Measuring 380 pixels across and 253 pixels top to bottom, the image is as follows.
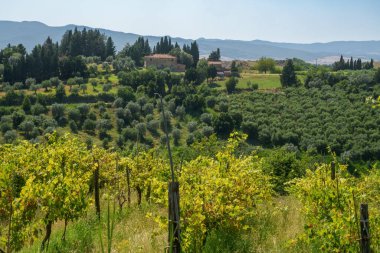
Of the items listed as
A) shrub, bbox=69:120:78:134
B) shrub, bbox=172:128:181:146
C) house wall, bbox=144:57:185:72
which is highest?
house wall, bbox=144:57:185:72

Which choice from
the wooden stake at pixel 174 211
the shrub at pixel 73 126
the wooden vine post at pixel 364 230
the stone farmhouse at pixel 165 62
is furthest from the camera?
the stone farmhouse at pixel 165 62

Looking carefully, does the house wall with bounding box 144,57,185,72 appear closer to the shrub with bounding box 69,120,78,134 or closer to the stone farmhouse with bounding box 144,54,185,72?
the stone farmhouse with bounding box 144,54,185,72

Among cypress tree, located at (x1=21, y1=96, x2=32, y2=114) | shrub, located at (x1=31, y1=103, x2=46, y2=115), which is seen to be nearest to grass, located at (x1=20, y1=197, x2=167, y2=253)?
shrub, located at (x1=31, y1=103, x2=46, y2=115)

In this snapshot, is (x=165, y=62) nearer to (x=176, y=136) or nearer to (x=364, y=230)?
(x=176, y=136)

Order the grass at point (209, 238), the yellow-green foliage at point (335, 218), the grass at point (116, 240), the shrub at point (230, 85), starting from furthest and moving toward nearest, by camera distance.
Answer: the shrub at point (230, 85)
the grass at point (116, 240)
the grass at point (209, 238)
the yellow-green foliage at point (335, 218)

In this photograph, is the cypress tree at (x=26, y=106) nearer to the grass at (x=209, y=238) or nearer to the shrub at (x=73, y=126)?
the shrub at (x=73, y=126)

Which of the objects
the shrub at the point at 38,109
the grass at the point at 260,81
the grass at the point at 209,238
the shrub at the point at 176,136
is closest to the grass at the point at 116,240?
the grass at the point at 209,238

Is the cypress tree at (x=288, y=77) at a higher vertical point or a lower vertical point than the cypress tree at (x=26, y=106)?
higher

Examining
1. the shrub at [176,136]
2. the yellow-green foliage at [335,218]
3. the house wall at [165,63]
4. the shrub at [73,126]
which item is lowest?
the shrub at [176,136]

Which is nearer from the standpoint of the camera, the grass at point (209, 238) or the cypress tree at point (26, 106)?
the grass at point (209, 238)

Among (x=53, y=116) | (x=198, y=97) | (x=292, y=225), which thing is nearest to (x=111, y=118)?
(x=53, y=116)

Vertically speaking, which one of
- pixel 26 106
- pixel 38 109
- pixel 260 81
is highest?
pixel 260 81

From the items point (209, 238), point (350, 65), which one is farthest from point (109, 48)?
point (209, 238)

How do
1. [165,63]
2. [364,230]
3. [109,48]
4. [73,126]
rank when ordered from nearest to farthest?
[364,230], [73,126], [165,63], [109,48]
